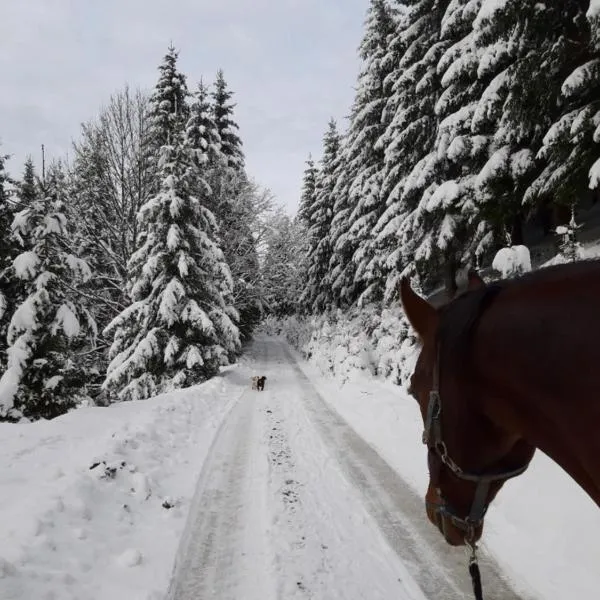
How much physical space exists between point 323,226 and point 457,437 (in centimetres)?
2722

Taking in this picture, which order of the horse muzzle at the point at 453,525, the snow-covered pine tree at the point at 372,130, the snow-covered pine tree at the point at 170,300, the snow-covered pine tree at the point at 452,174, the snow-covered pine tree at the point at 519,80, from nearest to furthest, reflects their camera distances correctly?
the horse muzzle at the point at 453,525 → the snow-covered pine tree at the point at 519,80 → the snow-covered pine tree at the point at 452,174 → the snow-covered pine tree at the point at 170,300 → the snow-covered pine tree at the point at 372,130

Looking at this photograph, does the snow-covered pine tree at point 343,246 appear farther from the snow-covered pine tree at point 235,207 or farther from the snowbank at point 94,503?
the snowbank at point 94,503

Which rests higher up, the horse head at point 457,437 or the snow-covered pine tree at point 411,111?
the snow-covered pine tree at point 411,111

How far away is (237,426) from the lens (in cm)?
998

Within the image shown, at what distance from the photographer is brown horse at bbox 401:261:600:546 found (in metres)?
1.38

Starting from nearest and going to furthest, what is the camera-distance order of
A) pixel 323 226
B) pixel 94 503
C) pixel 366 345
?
pixel 94 503 < pixel 366 345 < pixel 323 226

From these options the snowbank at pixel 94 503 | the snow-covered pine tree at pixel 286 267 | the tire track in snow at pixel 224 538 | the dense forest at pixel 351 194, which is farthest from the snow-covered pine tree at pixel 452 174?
the snow-covered pine tree at pixel 286 267

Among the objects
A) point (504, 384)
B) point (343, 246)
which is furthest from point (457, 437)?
point (343, 246)

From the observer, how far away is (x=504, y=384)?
1.57 m

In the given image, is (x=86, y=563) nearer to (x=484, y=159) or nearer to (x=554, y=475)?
(x=554, y=475)

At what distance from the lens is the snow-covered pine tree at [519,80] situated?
791 centimetres

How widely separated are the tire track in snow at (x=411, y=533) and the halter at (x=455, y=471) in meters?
2.29

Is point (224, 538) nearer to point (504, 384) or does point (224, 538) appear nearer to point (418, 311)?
point (418, 311)

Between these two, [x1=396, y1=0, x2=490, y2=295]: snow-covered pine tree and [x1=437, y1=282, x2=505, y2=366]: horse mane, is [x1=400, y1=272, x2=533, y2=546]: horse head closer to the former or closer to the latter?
[x1=437, y1=282, x2=505, y2=366]: horse mane
